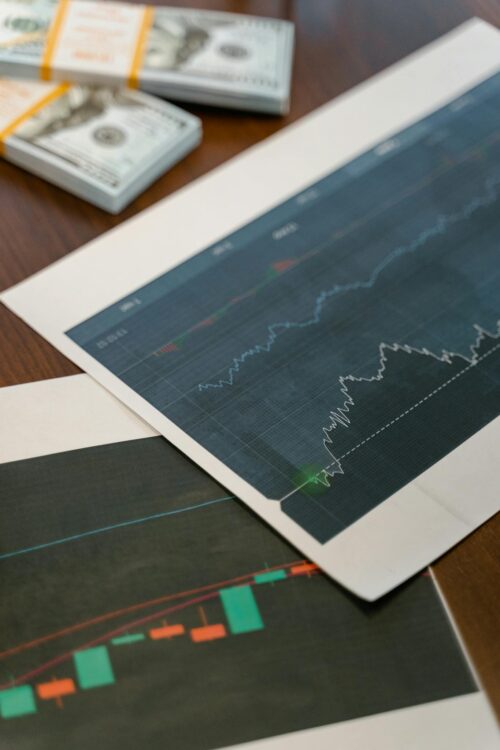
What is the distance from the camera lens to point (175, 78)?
3.00 feet

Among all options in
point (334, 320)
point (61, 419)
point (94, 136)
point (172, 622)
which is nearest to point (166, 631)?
point (172, 622)

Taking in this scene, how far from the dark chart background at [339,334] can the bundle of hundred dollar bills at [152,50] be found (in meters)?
0.13

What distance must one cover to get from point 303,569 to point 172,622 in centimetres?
9

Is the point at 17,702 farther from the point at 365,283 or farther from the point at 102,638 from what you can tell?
the point at 365,283

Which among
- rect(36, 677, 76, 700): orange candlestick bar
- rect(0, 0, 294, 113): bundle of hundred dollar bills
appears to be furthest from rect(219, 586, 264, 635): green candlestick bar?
rect(0, 0, 294, 113): bundle of hundred dollar bills

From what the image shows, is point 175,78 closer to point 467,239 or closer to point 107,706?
point 467,239

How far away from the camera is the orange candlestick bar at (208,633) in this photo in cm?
60

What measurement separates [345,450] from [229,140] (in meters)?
0.36

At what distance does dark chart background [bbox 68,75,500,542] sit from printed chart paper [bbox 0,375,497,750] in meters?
0.05

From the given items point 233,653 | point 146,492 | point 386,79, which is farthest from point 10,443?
point 386,79

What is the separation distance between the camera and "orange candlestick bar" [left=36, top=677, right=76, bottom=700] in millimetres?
574

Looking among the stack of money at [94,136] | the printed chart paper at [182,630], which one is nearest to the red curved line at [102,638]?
the printed chart paper at [182,630]

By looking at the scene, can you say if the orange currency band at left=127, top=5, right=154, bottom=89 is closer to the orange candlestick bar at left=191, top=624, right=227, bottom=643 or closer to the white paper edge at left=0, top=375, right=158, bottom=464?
the white paper edge at left=0, top=375, right=158, bottom=464

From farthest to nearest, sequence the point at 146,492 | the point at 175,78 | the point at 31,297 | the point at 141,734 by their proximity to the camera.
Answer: the point at 175,78 → the point at 31,297 → the point at 146,492 → the point at 141,734
